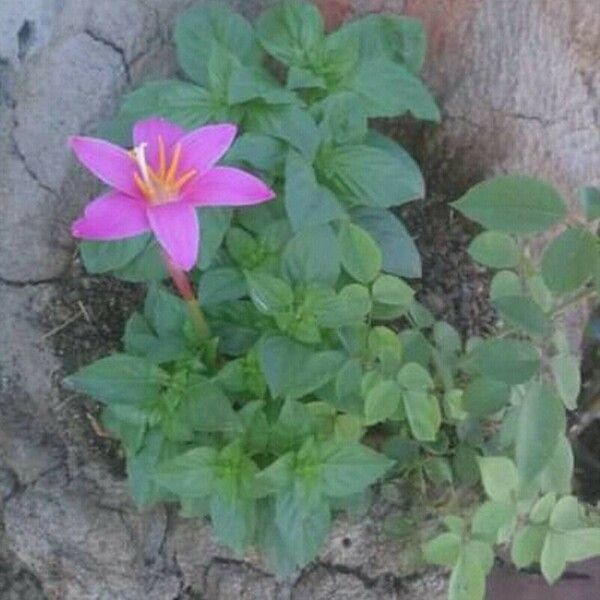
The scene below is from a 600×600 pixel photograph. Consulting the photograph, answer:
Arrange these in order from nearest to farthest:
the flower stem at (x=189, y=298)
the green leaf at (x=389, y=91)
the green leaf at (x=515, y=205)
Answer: the green leaf at (x=515, y=205)
the flower stem at (x=189, y=298)
the green leaf at (x=389, y=91)

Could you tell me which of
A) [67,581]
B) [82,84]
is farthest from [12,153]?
[67,581]

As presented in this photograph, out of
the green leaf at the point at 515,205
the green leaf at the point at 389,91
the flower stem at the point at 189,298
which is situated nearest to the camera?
the green leaf at the point at 515,205

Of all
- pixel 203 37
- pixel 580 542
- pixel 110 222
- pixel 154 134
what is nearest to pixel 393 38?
pixel 203 37

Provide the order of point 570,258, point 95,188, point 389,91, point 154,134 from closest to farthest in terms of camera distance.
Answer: point 570,258
point 154,134
point 389,91
point 95,188

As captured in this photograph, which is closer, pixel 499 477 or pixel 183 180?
pixel 183 180

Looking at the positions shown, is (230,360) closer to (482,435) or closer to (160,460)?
(160,460)

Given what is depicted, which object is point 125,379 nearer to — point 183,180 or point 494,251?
→ point 183,180

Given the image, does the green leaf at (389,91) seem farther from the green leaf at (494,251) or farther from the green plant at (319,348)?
the green leaf at (494,251)

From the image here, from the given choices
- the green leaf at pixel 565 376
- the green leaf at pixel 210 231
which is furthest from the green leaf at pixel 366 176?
the green leaf at pixel 565 376
